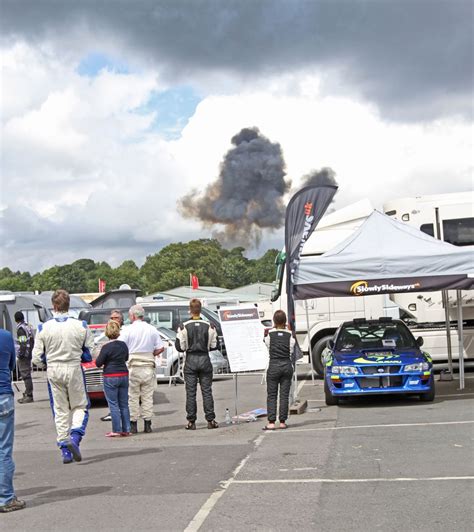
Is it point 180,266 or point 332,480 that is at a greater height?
point 180,266

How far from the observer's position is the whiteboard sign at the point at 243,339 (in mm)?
13742

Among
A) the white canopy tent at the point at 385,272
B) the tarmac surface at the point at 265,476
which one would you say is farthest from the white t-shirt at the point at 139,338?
the white canopy tent at the point at 385,272

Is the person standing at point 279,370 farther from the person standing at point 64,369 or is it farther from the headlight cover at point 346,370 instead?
the person standing at point 64,369

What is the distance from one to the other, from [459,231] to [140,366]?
10007mm

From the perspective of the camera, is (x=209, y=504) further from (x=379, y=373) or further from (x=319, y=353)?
(x=319, y=353)

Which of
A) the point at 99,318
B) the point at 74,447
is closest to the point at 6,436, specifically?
the point at 74,447

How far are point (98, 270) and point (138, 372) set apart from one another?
142500 mm

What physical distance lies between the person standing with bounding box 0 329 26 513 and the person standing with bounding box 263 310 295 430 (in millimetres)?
5317

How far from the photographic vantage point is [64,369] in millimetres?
9727

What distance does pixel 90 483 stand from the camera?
336 inches

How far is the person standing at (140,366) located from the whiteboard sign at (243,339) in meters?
1.41

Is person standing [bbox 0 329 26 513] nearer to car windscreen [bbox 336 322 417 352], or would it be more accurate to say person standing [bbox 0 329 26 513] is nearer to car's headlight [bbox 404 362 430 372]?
car's headlight [bbox 404 362 430 372]

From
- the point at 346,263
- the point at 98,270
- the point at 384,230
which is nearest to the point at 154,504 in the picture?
the point at 346,263

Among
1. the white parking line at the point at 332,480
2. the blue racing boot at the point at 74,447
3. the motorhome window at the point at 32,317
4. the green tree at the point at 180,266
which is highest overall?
the green tree at the point at 180,266
